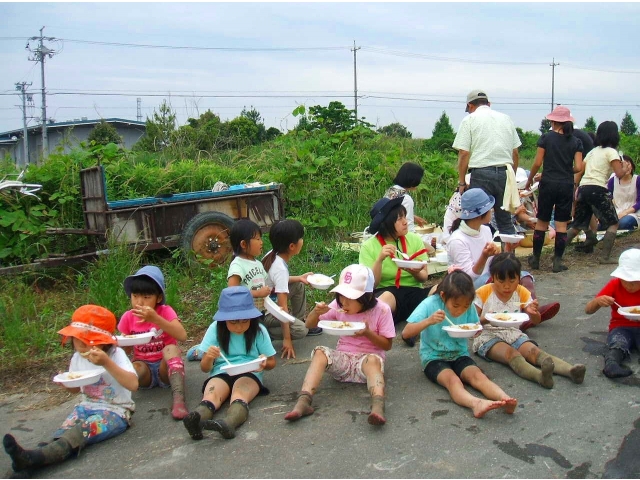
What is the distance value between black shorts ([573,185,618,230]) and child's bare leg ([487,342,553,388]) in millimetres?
3761

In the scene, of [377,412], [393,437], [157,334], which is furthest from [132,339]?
[393,437]

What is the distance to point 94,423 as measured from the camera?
3.51 meters

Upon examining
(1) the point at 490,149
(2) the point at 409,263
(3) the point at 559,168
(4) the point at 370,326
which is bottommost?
(4) the point at 370,326

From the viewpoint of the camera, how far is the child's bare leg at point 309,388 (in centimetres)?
362

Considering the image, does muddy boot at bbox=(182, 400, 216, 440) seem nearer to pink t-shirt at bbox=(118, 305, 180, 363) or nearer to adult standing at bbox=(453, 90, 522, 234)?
pink t-shirt at bbox=(118, 305, 180, 363)

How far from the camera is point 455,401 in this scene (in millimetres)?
3787

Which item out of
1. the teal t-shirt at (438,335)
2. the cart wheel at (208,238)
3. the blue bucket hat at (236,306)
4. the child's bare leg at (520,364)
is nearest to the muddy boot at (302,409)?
the blue bucket hat at (236,306)

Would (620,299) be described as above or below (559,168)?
below

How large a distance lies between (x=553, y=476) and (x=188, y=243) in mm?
5177

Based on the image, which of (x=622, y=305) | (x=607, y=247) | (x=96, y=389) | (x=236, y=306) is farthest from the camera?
(x=607, y=247)

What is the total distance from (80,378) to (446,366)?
228cm

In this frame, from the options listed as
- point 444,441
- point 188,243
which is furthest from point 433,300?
point 188,243

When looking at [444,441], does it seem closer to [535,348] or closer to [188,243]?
[535,348]

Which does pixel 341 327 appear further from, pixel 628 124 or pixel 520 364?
pixel 628 124
